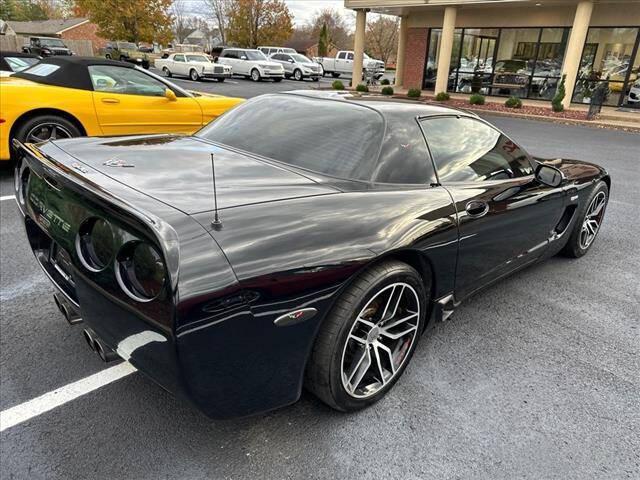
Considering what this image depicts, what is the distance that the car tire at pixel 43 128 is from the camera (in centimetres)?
546

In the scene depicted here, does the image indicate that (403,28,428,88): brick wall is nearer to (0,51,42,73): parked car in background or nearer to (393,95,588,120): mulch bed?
(393,95,588,120): mulch bed

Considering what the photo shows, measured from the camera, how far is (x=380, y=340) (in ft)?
7.67

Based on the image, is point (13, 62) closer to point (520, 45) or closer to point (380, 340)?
point (380, 340)

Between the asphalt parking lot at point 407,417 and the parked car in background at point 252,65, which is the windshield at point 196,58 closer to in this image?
the parked car in background at point 252,65

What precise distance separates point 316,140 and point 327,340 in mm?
1197

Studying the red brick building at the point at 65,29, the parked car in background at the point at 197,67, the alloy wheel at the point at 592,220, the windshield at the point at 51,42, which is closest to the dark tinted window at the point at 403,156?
the alloy wheel at the point at 592,220

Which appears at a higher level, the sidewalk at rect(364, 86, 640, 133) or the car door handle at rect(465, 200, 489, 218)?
the car door handle at rect(465, 200, 489, 218)

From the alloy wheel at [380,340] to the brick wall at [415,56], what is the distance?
72.3 ft

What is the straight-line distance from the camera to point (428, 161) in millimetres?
2691

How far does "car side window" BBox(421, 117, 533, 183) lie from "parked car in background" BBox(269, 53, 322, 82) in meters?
28.2

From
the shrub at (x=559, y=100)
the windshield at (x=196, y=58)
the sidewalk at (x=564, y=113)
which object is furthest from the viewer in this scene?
the windshield at (x=196, y=58)

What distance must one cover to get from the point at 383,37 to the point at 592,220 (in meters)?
68.8

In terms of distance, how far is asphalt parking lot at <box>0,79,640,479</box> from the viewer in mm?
1983

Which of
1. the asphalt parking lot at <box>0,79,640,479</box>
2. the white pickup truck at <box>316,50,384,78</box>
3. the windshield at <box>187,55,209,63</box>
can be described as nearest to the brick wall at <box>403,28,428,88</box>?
the white pickup truck at <box>316,50,384,78</box>
